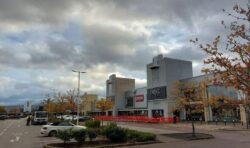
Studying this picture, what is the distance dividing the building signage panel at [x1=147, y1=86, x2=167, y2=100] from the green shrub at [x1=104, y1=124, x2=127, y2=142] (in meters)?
41.1

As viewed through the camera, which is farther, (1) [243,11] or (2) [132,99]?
(2) [132,99]

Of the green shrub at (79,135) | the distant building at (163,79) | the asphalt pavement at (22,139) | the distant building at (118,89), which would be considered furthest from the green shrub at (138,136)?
the distant building at (118,89)

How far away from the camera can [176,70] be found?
61.9 m

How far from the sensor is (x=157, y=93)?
6388cm

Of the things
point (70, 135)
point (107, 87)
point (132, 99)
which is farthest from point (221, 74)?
point (107, 87)

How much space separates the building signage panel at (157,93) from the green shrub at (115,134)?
135 feet

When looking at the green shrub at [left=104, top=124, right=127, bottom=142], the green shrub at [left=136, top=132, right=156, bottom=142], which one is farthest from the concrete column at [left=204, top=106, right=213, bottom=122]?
the green shrub at [left=104, top=124, right=127, bottom=142]

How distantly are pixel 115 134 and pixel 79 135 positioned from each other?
2.66 meters

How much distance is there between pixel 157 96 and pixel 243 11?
179 ft

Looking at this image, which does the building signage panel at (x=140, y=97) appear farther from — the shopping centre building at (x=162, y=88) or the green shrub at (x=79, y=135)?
the green shrub at (x=79, y=135)

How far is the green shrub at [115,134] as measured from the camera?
67.0 ft

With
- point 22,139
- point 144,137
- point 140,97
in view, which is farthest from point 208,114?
point 22,139

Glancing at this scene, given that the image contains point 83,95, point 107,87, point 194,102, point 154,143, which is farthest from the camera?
point 107,87

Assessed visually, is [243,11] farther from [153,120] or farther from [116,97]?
[116,97]
